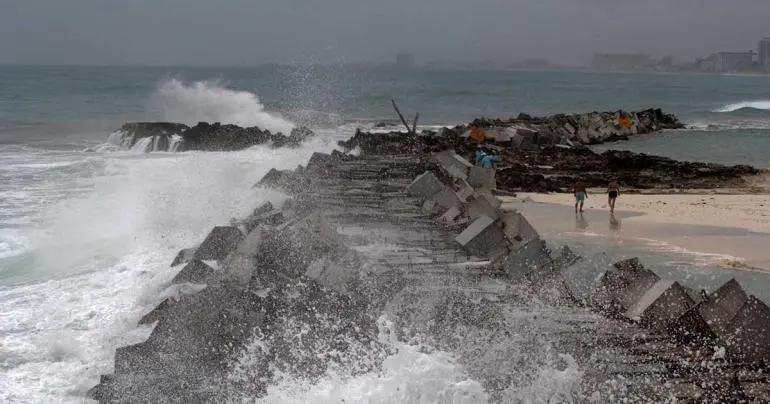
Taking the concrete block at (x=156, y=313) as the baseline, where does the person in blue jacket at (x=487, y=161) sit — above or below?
above

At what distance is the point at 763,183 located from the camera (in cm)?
2091

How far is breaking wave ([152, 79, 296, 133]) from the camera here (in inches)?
1511

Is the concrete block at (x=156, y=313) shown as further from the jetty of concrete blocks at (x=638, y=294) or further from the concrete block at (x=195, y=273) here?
the jetty of concrete blocks at (x=638, y=294)

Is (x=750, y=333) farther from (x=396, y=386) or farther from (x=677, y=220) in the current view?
(x=677, y=220)

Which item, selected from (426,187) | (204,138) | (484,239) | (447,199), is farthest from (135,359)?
(204,138)

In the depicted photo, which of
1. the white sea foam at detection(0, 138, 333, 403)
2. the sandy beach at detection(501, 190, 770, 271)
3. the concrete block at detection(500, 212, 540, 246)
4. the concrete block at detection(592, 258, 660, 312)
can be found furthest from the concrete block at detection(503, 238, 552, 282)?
the white sea foam at detection(0, 138, 333, 403)

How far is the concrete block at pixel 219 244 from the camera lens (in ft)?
34.4

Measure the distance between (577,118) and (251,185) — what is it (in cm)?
2156

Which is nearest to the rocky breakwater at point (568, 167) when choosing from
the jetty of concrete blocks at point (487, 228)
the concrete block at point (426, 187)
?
the jetty of concrete blocks at point (487, 228)

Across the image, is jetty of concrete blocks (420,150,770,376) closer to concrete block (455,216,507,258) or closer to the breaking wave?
concrete block (455,216,507,258)

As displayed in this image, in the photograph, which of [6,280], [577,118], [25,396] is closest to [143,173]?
[6,280]

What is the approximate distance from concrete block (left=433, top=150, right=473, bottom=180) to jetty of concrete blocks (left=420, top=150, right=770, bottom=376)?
15.1ft

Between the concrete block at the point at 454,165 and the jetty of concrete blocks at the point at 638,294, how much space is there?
460 centimetres

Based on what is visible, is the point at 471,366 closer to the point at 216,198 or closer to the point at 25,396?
the point at 25,396
